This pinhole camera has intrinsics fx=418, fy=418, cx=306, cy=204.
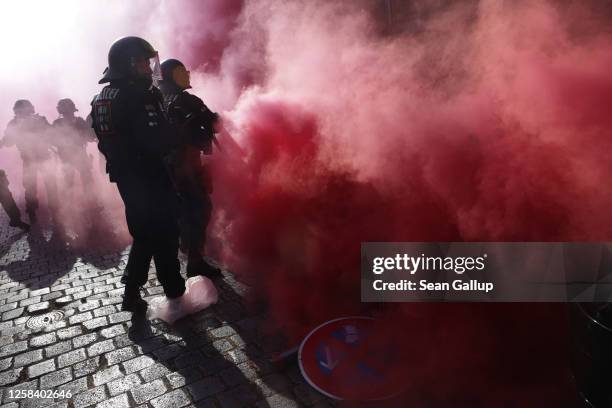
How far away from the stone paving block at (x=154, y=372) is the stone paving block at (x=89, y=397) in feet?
0.99

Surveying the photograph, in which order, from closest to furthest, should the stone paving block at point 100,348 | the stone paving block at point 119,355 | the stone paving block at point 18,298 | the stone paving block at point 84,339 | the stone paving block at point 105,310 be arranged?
the stone paving block at point 119,355, the stone paving block at point 100,348, the stone paving block at point 84,339, the stone paving block at point 105,310, the stone paving block at point 18,298

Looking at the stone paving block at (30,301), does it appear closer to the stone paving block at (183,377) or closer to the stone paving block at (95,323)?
the stone paving block at (95,323)

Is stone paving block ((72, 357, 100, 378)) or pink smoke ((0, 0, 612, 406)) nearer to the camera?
pink smoke ((0, 0, 612, 406))

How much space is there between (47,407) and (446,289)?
3251 mm

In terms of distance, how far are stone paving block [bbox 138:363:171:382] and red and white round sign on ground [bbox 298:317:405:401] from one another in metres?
1.11

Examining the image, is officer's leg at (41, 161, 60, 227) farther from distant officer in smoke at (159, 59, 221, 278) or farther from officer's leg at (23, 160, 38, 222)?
distant officer in smoke at (159, 59, 221, 278)

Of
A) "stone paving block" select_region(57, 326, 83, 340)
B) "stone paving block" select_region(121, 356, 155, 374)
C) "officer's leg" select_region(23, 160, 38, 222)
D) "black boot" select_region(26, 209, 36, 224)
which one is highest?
"officer's leg" select_region(23, 160, 38, 222)

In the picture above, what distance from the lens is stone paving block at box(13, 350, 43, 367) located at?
3607 millimetres

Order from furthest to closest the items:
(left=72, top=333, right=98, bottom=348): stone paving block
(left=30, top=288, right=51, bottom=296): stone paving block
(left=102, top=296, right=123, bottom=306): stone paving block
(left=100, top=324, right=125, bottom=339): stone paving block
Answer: (left=30, top=288, right=51, bottom=296): stone paving block, (left=102, top=296, right=123, bottom=306): stone paving block, (left=100, top=324, right=125, bottom=339): stone paving block, (left=72, top=333, right=98, bottom=348): stone paving block

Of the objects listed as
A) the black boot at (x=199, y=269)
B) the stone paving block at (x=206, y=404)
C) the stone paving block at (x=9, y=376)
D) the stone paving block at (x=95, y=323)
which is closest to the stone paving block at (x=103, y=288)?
the stone paving block at (x=95, y=323)

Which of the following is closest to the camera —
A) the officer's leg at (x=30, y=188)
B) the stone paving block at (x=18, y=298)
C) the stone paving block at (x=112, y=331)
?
the stone paving block at (x=112, y=331)

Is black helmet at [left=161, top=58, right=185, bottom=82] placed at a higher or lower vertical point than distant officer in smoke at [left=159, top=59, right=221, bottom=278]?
higher

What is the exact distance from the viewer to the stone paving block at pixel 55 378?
331 centimetres

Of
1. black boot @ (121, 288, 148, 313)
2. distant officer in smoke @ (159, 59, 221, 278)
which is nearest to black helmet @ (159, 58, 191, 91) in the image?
distant officer in smoke @ (159, 59, 221, 278)
